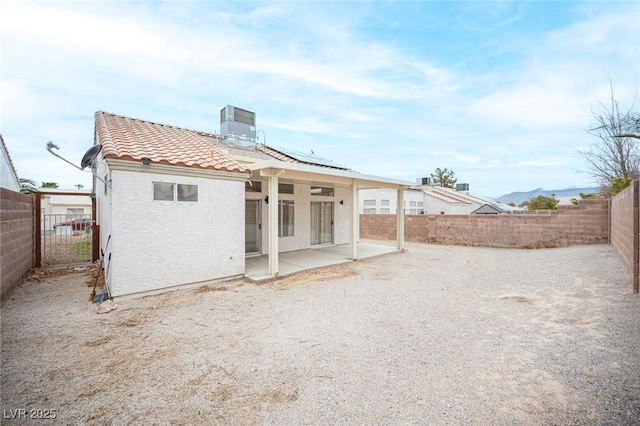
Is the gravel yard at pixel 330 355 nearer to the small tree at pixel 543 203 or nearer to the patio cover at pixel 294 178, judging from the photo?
the patio cover at pixel 294 178

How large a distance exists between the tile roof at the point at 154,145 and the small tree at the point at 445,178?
42483 millimetres

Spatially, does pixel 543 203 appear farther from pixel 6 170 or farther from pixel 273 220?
pixel 6 170

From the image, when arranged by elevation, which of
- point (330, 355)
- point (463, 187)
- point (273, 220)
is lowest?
point (330, 355)

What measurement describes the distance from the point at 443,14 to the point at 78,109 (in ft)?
42.2

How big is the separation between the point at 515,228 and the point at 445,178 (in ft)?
110

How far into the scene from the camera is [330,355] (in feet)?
12.2

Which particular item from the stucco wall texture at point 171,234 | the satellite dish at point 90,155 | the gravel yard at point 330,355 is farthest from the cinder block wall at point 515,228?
the satellite dish at point 90,155

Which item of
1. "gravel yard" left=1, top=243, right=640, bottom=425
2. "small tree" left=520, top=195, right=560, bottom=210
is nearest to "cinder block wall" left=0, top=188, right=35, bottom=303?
"gravel yard" left=1, top=243, right=640, bottom=425

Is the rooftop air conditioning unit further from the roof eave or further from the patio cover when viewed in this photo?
the roof eave

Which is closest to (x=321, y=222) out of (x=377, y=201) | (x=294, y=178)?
(x=294, y=178)

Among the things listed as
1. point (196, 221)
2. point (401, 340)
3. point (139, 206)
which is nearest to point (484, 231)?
point (401, 340)

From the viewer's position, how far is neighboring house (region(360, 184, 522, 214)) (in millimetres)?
22953

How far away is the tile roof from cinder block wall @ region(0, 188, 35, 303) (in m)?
2.25

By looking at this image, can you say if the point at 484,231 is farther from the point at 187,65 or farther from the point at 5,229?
the point at 5,229
